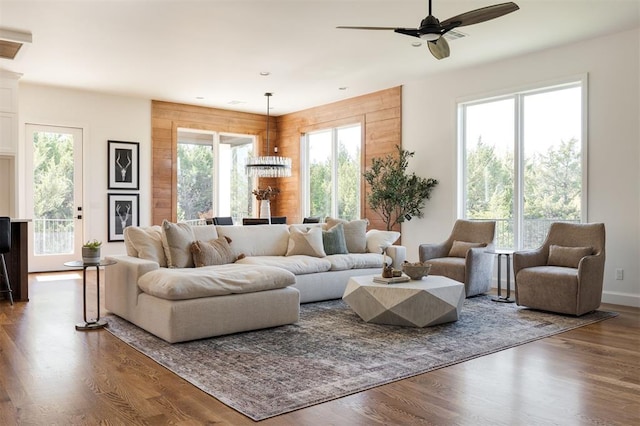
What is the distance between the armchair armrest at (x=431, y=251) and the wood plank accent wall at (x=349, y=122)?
1.88 metres

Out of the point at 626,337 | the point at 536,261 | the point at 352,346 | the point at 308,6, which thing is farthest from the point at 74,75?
the point at 626,337

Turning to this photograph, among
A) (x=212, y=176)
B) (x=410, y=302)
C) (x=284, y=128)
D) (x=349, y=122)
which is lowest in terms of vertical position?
(x=410, y=302)

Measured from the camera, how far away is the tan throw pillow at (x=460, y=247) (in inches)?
245

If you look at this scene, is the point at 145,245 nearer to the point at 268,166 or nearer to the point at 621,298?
the point at 268,166

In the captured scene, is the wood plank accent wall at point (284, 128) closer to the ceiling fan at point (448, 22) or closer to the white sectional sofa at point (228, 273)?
the white sectional sofa at point (228, 273)

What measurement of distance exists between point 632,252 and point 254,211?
6869mm

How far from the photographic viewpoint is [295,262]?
18.0 feet

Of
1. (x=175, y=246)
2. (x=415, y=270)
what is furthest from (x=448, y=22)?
(x=175, y=246)

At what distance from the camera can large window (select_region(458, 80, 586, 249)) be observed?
→ 6.14 m

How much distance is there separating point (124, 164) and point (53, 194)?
3.96 feet

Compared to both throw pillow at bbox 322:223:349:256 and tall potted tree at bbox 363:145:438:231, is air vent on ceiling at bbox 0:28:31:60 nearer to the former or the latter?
throw pillow at bbox 322:223:349:256

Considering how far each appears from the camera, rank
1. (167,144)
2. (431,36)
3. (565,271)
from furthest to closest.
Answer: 1. (167,144)
2. (565,271)
3. (431,36)

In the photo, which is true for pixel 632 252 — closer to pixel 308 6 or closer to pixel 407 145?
pixel 407 145

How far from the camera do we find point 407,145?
7930 millimetres
